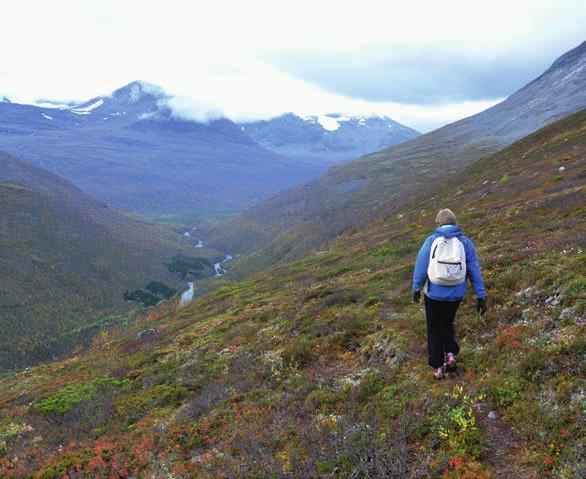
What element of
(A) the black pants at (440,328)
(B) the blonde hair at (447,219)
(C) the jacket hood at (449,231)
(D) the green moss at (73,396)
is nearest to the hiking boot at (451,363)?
(A) the black pants at (440,328)

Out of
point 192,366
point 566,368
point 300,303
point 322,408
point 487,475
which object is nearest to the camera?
point 487,475

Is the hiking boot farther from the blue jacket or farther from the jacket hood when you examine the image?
the jacket hood

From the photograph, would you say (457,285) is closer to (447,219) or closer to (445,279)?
(445,279)

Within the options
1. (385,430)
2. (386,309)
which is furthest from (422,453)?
(386,309)

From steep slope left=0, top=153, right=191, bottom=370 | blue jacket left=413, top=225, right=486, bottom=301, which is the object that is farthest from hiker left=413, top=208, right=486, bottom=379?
steep slope left=0, top=153, right=191, bottom=370

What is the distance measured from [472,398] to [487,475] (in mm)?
2348

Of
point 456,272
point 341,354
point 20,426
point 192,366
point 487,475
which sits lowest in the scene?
point 20,426

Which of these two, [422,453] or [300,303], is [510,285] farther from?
[300,303]

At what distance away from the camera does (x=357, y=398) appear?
12.1 m

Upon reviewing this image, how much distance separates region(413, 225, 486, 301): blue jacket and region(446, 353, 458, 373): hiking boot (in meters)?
1.82

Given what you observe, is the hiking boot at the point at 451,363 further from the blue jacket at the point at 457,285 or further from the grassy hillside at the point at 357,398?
the blue jacket at the point at 457,285

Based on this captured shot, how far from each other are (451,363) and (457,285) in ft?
8.22

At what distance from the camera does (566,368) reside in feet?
31.8

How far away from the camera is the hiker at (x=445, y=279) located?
1018cm
